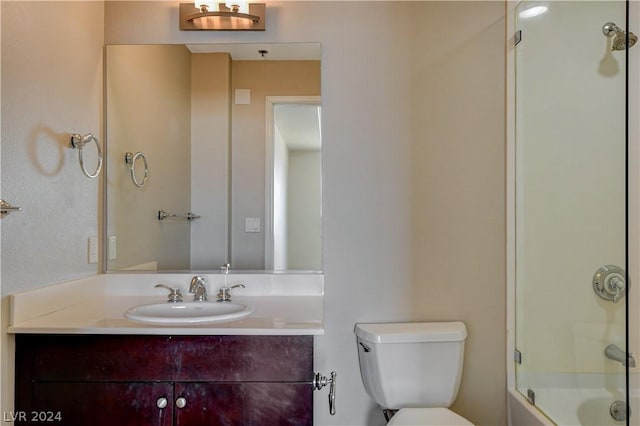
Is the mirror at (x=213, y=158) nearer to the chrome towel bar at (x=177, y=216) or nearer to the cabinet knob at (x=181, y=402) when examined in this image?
the chrome towel bar at (x=177, y=216)

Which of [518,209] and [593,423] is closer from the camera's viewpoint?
[593,423]

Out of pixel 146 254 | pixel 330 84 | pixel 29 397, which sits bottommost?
pixel 29 397

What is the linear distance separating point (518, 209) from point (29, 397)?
6.47 ft

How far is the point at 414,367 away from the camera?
1640 mm

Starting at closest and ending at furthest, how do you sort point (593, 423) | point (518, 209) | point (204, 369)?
point (204, 369), point (593, 423), point (518, 209)

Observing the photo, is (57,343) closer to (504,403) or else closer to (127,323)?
(127,323)

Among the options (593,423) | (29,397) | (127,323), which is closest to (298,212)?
(127,323)

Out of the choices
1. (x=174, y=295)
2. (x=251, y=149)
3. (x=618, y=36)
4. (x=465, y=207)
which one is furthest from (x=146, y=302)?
(x=618, y=36)

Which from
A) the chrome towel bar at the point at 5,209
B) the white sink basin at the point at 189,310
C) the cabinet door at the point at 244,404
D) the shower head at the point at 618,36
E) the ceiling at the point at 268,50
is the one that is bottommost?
the cabinet door at the point at 244,404

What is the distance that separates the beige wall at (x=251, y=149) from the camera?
6.07 feet

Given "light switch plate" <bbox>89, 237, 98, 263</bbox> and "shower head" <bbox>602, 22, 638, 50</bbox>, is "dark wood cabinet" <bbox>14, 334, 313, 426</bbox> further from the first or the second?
"shower head" <bbox>602, 22, 638, 50</bbox>

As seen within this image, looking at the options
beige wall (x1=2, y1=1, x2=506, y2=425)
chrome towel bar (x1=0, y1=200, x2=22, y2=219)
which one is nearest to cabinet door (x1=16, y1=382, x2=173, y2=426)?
chrome towel bar (x1=0, y1=200, x2=22, y2=219)

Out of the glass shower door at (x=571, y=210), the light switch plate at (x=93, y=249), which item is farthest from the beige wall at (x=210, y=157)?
the glass shower door at (x=571, y=210)

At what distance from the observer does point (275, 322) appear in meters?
1.43
